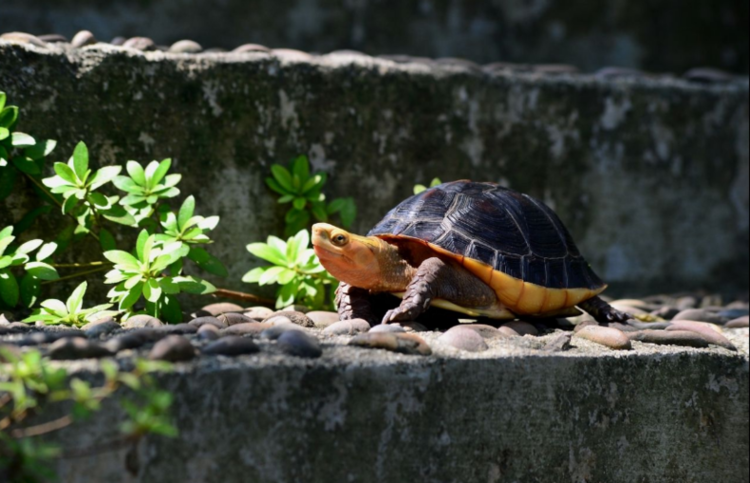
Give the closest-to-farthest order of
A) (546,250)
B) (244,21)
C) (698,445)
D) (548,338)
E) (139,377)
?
(139,377) < (548,338) < (698,445) < (546,250) < (244,21)

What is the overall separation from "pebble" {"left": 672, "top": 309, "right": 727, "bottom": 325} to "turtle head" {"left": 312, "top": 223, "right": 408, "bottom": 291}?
4.93 feet

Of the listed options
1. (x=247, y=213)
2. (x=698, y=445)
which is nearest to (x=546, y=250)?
(x=698, y=445)

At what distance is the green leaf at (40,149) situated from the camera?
2.89 meters

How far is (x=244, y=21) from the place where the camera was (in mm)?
5824

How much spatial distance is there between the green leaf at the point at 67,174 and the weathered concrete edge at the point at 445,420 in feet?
4.21

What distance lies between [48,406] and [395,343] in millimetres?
911

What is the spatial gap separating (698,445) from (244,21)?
4.51 meters

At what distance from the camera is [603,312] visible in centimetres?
309

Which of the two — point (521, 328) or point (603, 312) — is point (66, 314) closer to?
point (521, 328)

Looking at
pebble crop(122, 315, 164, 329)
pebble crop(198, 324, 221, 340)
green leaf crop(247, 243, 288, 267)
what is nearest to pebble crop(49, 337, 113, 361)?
pebble crop(198, 324, 221, 340)

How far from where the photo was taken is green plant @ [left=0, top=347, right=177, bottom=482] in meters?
1.50

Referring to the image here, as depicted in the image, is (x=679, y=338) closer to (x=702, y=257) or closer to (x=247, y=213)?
(x=247, y=213)

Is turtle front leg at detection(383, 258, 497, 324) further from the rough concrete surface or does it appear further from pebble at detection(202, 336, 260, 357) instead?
pebble at detection(202, 336, 260, 357)

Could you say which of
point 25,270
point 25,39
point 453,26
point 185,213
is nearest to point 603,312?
point 185,213
